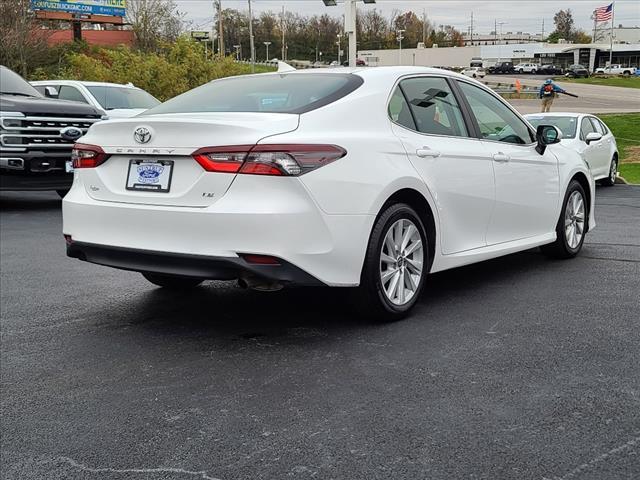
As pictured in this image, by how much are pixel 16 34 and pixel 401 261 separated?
105 ft

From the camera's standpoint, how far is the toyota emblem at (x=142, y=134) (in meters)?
4.57

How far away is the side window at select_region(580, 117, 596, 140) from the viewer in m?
14.3

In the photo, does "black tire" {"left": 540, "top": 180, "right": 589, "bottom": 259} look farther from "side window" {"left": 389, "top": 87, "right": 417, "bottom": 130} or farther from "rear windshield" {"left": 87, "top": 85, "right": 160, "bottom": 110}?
"rear windshield" {"left": 87, "top": 85, "right": 160, "bottom": 110}

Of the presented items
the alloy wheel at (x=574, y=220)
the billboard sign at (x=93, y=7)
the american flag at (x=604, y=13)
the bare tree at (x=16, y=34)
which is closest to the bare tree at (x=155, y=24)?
the billboard sign at (x=93, y=7)

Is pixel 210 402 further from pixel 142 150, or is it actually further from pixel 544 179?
pixel 544 179

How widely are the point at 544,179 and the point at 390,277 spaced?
92.4 inches

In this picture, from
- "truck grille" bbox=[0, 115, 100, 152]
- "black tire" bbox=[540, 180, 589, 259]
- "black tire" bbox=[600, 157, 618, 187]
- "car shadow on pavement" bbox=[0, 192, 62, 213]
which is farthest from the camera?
"black tire" bbox=[600, 157, 618, 187]

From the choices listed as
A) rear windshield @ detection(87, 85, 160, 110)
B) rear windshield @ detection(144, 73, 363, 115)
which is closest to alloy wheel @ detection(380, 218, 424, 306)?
rear windshield @ detection(144, 73, 363, 115)

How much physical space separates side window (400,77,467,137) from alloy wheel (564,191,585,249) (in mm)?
1865

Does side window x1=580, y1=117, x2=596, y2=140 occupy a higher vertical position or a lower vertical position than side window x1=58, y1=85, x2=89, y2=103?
lower

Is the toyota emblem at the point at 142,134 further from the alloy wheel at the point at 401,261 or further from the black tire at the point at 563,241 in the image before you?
the black tire at the point at 563,241

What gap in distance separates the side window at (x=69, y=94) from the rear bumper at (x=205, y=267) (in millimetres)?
10661

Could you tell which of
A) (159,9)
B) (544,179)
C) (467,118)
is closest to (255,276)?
(467,118)

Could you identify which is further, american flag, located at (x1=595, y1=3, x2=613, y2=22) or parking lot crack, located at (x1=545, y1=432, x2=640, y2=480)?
american flag, located at (x1=595, y1=3, x2=613, y2=22)
